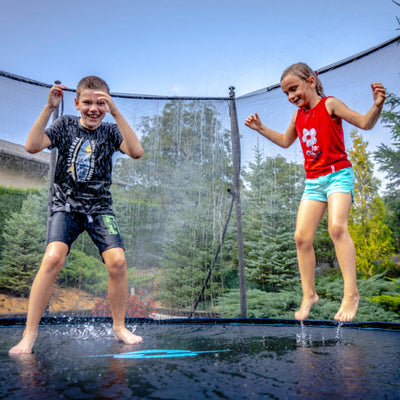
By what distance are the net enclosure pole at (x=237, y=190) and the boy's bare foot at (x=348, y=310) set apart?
58.8 inches

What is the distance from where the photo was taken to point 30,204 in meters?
3.79

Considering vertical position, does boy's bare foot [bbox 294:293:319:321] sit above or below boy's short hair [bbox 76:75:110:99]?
below

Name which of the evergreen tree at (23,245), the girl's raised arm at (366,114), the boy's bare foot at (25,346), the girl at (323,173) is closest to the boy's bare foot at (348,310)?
the girl at (323,173)

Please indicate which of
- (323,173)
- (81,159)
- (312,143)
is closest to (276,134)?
(312,143)

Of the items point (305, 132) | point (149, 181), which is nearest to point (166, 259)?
point (149, 181)

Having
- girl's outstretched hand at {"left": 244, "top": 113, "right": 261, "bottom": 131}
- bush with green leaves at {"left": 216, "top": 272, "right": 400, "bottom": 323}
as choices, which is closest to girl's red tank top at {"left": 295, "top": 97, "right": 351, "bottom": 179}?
girl's outstretched hand at {"left": 244, "top": 113, "right": 261, "bottom": 131}

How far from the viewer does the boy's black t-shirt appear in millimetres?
1584

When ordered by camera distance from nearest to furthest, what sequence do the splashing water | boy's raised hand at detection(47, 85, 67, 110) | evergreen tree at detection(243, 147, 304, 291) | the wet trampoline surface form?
the wet trampoline surface, boy's raised hand at detection(47, 85, 67, 110), the splashing water, evergreen tree at detection(243, 147, 304, 291)

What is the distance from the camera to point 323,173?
1.62m

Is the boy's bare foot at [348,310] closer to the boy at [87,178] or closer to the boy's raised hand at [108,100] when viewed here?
the boy at [87,178]

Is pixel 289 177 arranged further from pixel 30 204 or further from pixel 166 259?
pixel 30 204

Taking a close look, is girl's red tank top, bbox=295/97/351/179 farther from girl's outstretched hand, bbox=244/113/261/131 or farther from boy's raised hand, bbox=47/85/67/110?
boy's raised hand, bbox=47/85/67/110

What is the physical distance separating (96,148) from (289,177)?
220cm

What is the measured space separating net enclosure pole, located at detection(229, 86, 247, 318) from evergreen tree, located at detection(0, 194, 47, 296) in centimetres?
186
